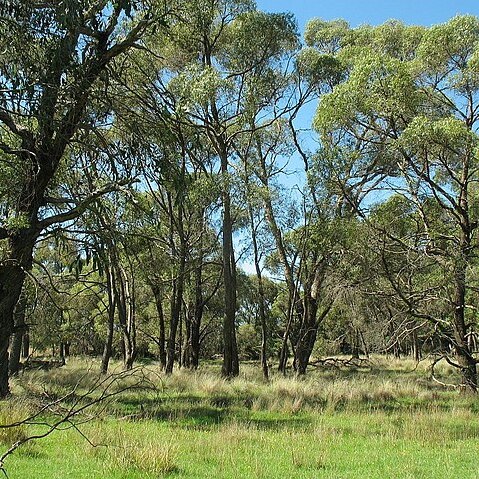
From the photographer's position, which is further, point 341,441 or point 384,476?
point 341,441

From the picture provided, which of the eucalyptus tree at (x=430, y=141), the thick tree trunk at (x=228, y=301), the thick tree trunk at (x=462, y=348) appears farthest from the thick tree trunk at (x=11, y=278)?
the thick tree trunk at (x=462, y=348)

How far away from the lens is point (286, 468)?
5.87m

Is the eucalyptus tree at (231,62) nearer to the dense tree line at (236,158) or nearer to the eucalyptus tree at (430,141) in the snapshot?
the dense tree line at (236,158)

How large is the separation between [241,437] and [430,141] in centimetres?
810

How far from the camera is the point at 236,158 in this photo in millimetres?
21531

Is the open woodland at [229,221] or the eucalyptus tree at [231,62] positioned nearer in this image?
the open woodland at [229,221]

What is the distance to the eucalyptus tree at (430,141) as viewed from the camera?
12219 mm

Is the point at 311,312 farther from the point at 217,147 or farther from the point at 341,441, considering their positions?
the point at 341,441

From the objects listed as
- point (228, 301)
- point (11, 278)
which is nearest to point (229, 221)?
point (228, 301)

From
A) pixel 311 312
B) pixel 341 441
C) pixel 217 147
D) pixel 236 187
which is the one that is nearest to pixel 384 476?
pixel 341 441

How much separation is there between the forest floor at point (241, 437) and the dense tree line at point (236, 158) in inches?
71.2

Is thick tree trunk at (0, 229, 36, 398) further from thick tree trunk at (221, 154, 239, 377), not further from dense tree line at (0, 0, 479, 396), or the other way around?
thick tree trunk at (221, 154, 239, 377)

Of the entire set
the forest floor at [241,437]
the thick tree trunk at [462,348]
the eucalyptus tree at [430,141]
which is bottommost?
the forest floor at [241,437]

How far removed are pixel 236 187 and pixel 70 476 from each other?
1269 cm
